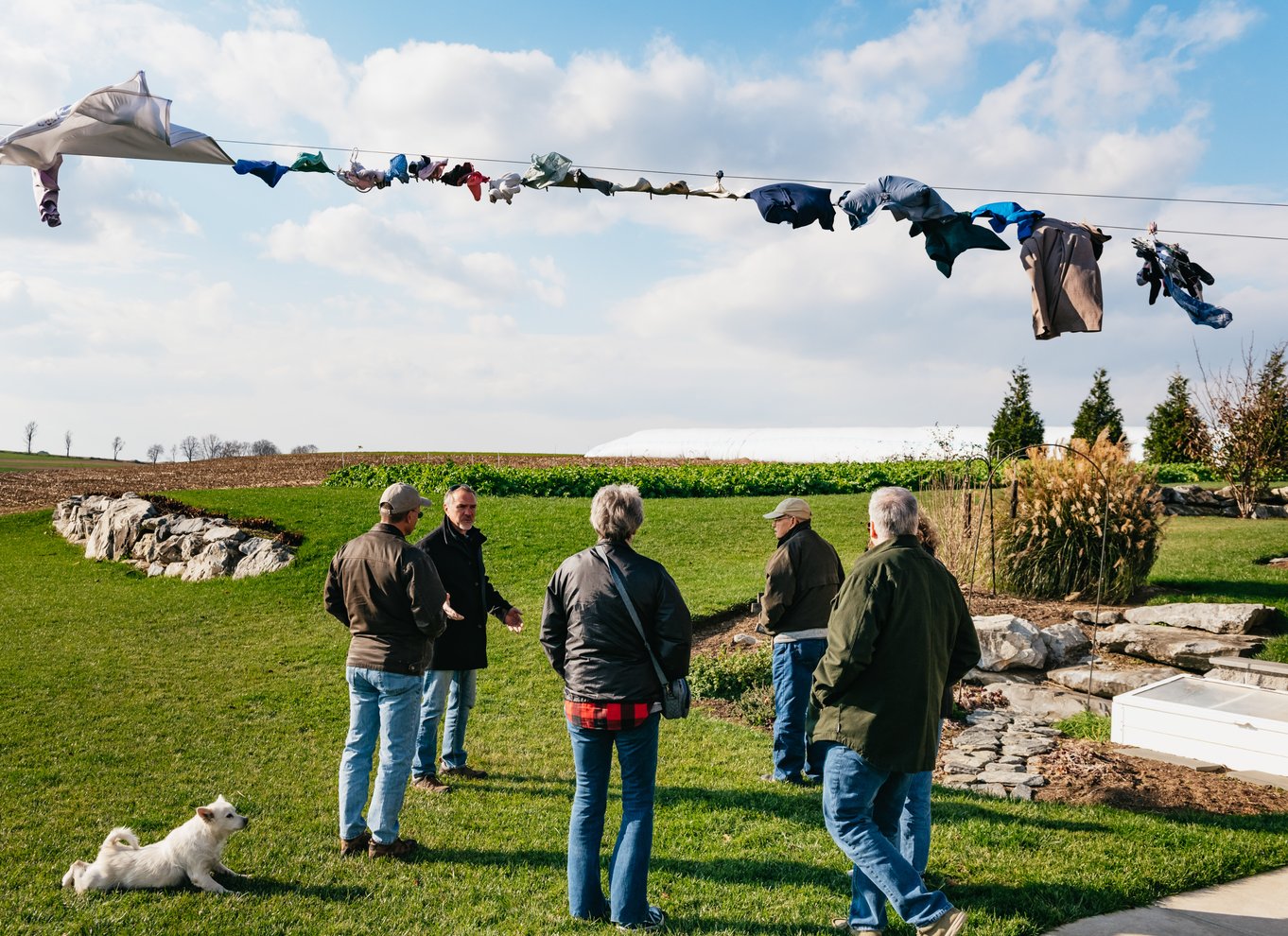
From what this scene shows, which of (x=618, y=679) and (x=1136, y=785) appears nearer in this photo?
(x=618, y=679)

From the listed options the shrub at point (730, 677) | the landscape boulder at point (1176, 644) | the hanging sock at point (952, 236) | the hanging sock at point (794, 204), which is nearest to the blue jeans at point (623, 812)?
the hanging sock at point (794, 204)

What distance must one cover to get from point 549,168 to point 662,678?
3.42 m

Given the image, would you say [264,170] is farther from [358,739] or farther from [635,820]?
[635,820]

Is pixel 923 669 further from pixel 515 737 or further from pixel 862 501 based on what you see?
pixel 862 501

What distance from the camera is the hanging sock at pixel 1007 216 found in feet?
18.7

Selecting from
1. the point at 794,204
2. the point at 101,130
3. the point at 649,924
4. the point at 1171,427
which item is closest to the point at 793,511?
the point at 794,204

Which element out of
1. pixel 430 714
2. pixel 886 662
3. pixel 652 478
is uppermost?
pixel 652 478

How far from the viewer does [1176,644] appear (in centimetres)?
996

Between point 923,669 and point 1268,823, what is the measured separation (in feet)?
12.0

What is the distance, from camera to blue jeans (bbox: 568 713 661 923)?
3.89m

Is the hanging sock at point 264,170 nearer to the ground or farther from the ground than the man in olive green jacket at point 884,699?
farther from the ground

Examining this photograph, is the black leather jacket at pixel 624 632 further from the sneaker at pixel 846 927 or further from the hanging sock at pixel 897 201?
the hanging sock at pixel 897 201

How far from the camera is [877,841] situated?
370 centimetres

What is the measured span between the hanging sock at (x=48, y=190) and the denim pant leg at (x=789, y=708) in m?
5.24
